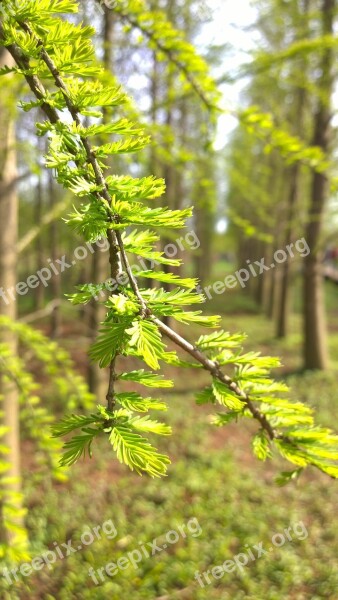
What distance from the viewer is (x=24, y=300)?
2270cm

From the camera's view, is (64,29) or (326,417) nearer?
(64,29)

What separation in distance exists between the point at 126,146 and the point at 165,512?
208 inches

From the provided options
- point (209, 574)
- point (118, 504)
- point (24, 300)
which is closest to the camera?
point (209, 574)

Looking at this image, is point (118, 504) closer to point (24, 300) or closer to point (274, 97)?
point (274, 97)

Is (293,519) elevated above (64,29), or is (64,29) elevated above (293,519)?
(64,29)

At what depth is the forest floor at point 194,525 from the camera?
3.99 metres

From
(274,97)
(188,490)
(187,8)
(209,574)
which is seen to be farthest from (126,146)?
(274,97)

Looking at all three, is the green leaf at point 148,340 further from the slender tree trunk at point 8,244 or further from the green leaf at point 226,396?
the slender tree trunk at point 8,244
